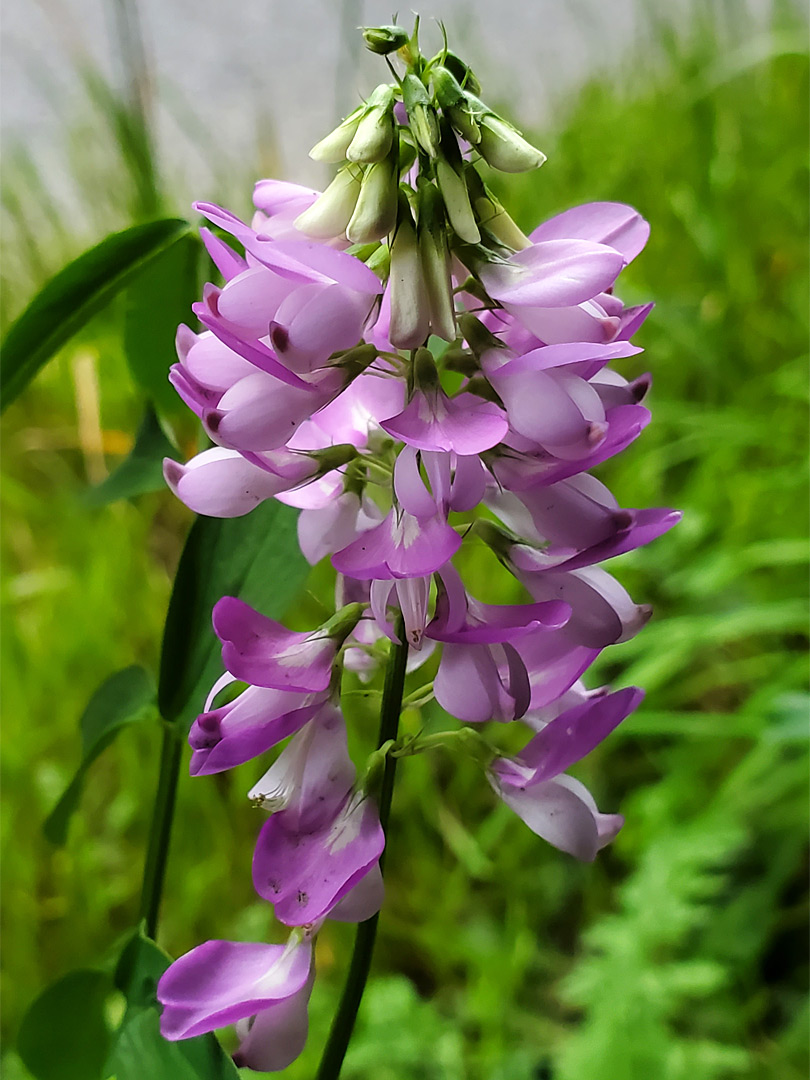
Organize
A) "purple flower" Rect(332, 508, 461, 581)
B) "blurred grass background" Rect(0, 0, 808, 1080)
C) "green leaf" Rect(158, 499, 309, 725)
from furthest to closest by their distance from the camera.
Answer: "blurred grass background" Rect(0, 0, 808, 1080), "green leaf" Rect(158, 499, 309, 725), "purple flower" Rect(332, 508, 461, 581)

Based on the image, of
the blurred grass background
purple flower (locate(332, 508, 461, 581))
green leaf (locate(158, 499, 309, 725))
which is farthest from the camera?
the blurred grass background

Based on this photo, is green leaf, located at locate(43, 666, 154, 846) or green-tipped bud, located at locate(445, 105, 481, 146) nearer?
green-tipped bud, located at locate(445, 105, 481, 146)

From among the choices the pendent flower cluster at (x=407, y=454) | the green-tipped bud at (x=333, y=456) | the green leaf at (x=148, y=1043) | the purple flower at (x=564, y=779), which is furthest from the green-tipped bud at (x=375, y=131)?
the green leaf at (x=148, y=1043)

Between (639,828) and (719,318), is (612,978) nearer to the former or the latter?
(639,828)

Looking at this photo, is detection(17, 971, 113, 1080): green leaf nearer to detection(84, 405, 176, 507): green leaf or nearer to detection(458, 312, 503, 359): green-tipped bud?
detection(84, 405, 176, 507): green leaf

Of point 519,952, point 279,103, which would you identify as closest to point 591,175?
point 279,103

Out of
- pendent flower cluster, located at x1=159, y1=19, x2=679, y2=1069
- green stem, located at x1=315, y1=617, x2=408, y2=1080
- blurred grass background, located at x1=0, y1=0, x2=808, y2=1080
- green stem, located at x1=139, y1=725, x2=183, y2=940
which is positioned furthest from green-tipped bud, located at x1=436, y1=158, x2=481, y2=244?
blurred grass background, located at x1=0, y1=0, x2=808, y2=1080
